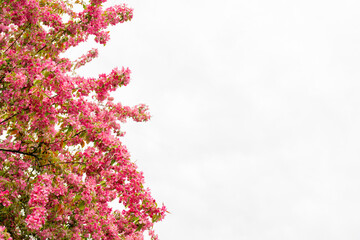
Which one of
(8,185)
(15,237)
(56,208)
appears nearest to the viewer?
(56,208)

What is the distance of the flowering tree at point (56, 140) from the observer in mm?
6945

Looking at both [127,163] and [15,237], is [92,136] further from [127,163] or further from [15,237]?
[15,237]

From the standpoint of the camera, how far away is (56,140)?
24.7ft

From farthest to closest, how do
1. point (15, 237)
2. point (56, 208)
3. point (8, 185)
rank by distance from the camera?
1. point (15, 237)
2. point (8, 185)
3. point (56, 208)

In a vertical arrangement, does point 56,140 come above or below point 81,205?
above

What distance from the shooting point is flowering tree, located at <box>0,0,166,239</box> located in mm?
6945

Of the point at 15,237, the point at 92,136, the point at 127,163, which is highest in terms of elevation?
the point at 92,136

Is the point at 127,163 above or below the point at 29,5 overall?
below

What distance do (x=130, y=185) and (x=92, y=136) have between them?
1.24m

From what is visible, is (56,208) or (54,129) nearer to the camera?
(56,208)

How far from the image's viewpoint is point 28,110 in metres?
7.06

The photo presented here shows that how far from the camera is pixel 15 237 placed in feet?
26.0

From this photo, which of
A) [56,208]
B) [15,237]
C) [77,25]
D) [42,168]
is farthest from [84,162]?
[77,25]

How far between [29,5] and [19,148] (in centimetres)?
291
